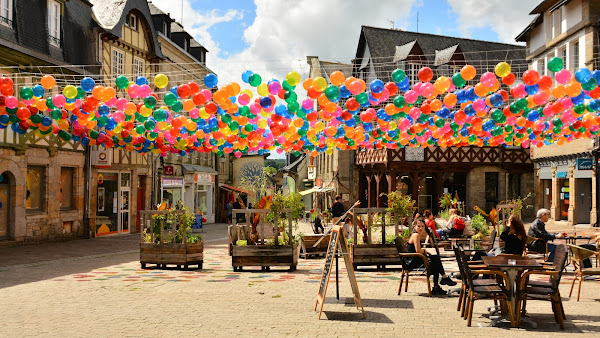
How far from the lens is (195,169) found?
33844mm

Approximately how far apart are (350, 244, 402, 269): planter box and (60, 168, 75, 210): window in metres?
12.9

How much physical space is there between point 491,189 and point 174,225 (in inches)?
1060

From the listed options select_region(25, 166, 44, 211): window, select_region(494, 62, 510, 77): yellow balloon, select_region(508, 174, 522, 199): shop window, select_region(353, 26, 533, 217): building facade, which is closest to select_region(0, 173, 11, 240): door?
select_region(25, 166, 44, 211): window

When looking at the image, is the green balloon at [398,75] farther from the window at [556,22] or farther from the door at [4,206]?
the window at [556,22]

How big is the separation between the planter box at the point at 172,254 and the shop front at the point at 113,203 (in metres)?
11.2

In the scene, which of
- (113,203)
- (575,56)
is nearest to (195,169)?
(113,203)

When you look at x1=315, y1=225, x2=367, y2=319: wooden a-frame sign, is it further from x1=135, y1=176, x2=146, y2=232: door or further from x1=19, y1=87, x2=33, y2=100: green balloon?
x1=135, y1=176, x2=146, y2=232: door

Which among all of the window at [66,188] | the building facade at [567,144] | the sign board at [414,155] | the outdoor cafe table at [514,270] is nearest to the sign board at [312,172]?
the sign board at [414,155]

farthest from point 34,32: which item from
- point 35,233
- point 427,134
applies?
point 427,134

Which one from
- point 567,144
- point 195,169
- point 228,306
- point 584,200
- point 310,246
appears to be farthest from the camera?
point 195,169

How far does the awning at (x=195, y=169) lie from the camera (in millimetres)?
32594

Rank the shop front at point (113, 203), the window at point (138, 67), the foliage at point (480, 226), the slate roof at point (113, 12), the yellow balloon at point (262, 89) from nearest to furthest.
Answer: the yellow balloon at point (262, 89) → the foliage at point (480, 226) → the shop front at point (113, 203) → the slate roof at point (113, 12) → the window at point (138, 67)

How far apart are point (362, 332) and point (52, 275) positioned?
775cm

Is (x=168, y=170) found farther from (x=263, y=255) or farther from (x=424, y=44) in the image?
(x=263, y=255)
